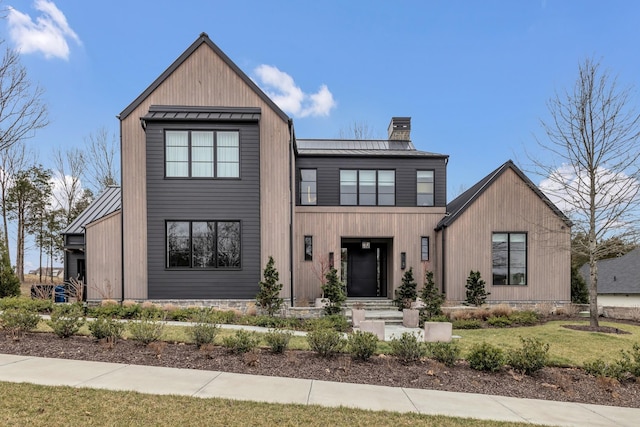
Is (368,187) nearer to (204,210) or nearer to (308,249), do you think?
(308,249)

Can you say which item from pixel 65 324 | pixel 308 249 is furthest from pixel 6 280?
pixel 308 249

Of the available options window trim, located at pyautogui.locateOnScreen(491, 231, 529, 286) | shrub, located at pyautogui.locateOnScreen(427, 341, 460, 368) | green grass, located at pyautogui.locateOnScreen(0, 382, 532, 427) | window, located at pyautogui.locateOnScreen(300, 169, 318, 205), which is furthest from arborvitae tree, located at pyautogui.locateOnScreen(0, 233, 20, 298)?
window trim, located at pyautogui.locateOnScreen(491, 231, 529, 286)

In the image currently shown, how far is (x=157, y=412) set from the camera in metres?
4.38

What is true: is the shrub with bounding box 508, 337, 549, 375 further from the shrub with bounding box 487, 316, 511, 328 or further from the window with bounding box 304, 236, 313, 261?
the window with bounding box 304, 236, 313, 261

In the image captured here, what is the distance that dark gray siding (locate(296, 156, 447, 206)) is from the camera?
16172 mm

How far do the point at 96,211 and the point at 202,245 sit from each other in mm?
6175

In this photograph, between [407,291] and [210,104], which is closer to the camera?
[210,104]

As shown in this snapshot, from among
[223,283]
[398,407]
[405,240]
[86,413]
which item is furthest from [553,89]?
[86,413]

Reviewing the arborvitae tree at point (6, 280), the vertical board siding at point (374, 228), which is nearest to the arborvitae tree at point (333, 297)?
the vertical board siding at point (374, 228)

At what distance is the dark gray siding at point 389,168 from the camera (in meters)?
16.2

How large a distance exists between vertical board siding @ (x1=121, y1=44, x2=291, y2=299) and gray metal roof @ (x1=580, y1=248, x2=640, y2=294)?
843 inches

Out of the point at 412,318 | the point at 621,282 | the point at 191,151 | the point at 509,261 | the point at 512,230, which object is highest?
the point at 191,151

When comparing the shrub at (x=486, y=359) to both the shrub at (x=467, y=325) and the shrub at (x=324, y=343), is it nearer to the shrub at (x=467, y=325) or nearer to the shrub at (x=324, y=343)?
the shrub at (x=324, y=343)

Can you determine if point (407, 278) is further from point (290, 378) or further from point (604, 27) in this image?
point (604, 27)
